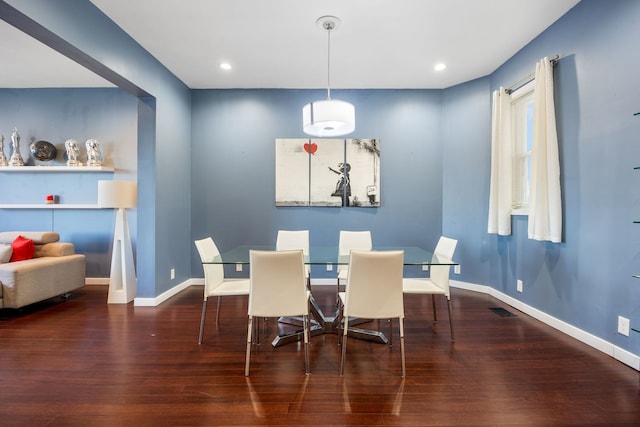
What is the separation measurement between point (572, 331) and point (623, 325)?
487 millimetres

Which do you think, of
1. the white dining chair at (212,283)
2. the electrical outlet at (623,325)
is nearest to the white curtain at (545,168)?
the electrical outlet at (623,325)

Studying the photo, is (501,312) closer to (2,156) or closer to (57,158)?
(57,158)

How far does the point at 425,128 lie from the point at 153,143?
363 cm

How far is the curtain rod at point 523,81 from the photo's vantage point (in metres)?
2.76

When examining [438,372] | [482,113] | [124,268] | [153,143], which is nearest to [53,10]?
[153,143]

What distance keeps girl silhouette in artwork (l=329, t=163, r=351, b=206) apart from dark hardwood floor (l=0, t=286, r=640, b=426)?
6.61ft

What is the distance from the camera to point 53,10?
211 cm

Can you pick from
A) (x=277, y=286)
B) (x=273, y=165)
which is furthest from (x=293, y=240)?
(x=273, y=165)

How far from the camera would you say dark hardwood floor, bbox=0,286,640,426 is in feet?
5.39

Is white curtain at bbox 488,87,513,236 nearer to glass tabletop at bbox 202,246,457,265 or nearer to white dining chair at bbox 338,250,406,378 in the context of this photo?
glass tabletop at bbox 202,246,457,265

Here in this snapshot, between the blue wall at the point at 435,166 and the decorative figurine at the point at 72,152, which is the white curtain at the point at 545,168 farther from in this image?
the decorative figurine at the point at 72,152

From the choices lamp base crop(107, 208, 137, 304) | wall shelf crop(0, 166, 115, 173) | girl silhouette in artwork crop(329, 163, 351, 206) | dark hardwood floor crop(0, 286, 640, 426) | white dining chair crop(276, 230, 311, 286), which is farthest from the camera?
girl silhouette in artwork crop(329, 163, 351, 206)

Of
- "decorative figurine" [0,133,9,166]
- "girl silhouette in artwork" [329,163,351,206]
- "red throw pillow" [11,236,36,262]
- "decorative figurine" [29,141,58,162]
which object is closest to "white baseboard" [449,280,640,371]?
"girl silhouette in artwork" [329,163,351,206]

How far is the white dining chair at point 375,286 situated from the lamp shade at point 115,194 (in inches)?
118
